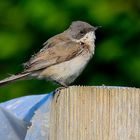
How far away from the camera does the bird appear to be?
6.05 m

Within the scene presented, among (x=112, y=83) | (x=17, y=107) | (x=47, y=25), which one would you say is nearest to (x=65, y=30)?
(x=47, y=25)

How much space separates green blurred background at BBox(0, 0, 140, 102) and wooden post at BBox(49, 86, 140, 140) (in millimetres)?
3956

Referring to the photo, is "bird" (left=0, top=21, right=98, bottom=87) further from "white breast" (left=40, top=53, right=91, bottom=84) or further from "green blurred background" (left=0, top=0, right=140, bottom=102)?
"green blurred background" (left=0, top=0, right=140, bottom=102)

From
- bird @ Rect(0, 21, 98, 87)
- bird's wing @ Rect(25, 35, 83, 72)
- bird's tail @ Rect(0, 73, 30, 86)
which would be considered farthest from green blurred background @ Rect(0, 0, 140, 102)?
bird's tail @ Rect(0, 73, 30, 86)

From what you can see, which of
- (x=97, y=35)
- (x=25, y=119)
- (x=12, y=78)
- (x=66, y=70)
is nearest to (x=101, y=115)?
(x=25, y=119)

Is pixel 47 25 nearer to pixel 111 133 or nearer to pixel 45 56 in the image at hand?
pixel 45 56

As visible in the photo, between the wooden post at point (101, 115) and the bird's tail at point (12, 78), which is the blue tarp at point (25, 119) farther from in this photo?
the bird's tail at point (12, 78)

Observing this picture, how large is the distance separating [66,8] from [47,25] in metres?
0.27

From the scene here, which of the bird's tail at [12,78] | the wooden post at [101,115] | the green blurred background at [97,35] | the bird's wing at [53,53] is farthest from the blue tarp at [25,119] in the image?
the green blurred background at [97,35]

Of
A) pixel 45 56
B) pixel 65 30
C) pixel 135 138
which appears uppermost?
pixel 65 30

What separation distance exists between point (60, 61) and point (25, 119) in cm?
267

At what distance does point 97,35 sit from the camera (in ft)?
24.0

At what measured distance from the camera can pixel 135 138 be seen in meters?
2.95

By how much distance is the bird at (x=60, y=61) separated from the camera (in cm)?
605
